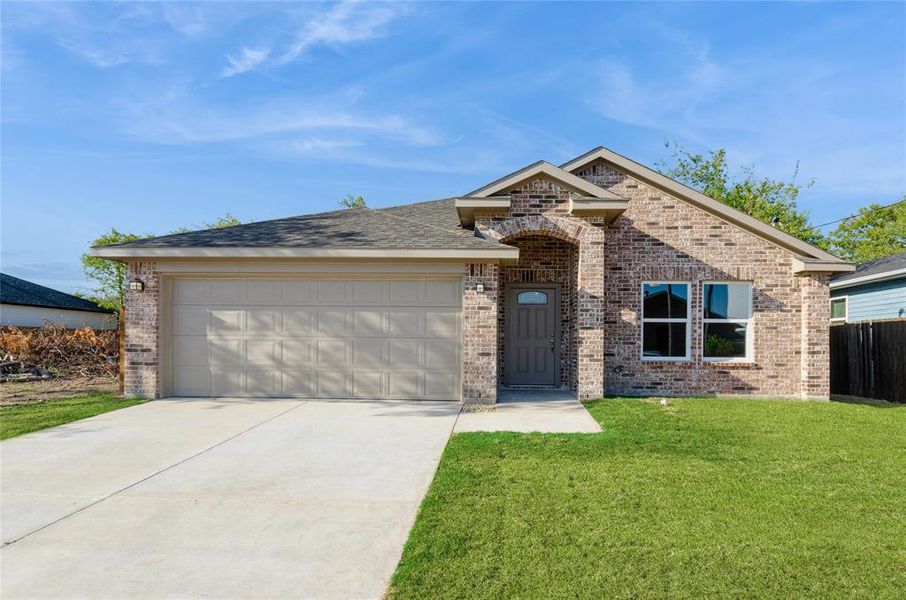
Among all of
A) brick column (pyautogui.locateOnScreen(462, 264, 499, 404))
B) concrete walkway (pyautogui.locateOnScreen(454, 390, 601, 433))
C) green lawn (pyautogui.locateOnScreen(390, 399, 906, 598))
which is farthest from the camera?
brick column (pyautogui.locateOnScreen(462, 264, 499, 404))

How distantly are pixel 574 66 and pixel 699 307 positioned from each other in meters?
8.88

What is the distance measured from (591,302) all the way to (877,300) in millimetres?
9792

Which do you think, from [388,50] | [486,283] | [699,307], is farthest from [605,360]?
[388,50]

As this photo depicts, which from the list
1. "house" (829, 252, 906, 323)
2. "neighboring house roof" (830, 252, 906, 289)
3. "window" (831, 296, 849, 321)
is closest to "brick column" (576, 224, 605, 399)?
"neighboring house roof" (830, 252, 906, 289)

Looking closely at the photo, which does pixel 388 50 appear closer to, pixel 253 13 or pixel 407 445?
pixel 253 13

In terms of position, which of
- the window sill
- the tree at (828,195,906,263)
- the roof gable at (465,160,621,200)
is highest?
the tree at (828,195,906,263)

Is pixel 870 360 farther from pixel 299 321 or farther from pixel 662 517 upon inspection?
pixel 299 321

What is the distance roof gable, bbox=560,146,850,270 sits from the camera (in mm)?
11648

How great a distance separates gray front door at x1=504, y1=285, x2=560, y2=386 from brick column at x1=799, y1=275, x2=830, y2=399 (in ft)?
16.6

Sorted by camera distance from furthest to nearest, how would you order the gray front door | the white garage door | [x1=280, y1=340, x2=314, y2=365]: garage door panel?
1. the gray front door
2. [x1=280, y1=340, x2=314, y2=365]: garage door panel
3. the white garage door

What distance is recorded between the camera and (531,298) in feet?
42.0

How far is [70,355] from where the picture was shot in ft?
48.7

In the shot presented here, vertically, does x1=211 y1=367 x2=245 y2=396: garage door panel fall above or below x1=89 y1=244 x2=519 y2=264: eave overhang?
below

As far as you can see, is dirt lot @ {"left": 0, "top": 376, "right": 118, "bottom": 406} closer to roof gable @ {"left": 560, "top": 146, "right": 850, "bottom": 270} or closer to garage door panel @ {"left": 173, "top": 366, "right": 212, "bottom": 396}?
garage door panel @ {"left": 173, "top": 366, "right": 212, "bottom": 396}
